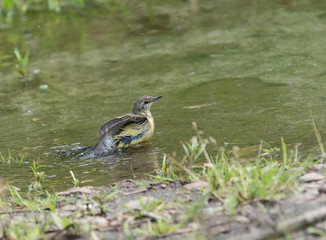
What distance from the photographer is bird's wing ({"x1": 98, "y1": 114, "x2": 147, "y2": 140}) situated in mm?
6754

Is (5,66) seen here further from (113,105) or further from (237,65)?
(237,65)

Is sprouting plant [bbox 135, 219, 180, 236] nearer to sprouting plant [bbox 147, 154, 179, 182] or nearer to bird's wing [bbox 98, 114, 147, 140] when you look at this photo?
sprouting plant [bbox 147, 154, 179, 182]

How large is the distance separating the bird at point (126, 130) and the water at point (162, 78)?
0.20m

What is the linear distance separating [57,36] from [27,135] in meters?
5.61

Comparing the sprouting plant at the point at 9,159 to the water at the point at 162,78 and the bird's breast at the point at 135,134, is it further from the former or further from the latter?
the bird's breast at the point at 135,134

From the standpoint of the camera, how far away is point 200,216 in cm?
356

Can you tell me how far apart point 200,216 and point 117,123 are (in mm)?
3402

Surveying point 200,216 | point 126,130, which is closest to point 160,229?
point 200,216

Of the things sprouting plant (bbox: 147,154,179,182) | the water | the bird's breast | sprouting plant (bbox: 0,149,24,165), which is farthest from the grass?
the bird's breast

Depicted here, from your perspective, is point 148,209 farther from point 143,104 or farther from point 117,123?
point 143,104

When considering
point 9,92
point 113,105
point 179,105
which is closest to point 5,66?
point 9,92

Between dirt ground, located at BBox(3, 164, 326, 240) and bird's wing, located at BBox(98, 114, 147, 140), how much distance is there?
248 cm

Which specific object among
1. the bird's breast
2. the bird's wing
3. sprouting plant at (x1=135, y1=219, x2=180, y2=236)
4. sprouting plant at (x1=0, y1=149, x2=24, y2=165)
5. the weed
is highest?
sprouting plant at (x1=135, y1=219, x2=180, y2=236)

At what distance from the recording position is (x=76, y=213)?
3.85m
